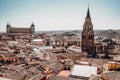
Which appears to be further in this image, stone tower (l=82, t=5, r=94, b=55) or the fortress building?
the fortress building

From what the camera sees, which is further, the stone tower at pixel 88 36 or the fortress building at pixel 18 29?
the fortress building at pixel 18 29

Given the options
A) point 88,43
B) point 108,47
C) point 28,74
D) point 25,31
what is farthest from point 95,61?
point 25,31

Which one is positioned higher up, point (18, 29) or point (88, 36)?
point (18, 29)

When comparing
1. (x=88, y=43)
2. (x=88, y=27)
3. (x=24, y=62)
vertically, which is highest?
(x=88, y=27)

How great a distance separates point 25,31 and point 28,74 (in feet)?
321

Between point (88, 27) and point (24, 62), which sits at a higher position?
point (88, 27)

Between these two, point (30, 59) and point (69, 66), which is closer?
point (69, 66)

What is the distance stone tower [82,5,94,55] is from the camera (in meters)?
59.9

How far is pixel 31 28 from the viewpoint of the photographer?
130m

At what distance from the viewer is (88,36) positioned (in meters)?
60.3

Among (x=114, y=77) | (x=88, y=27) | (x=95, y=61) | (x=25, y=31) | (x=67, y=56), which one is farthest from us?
(x=25, y=31)

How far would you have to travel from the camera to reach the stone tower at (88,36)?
59938mm

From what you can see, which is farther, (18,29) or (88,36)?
(18,29)

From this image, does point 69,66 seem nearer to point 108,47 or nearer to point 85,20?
point 85,20
